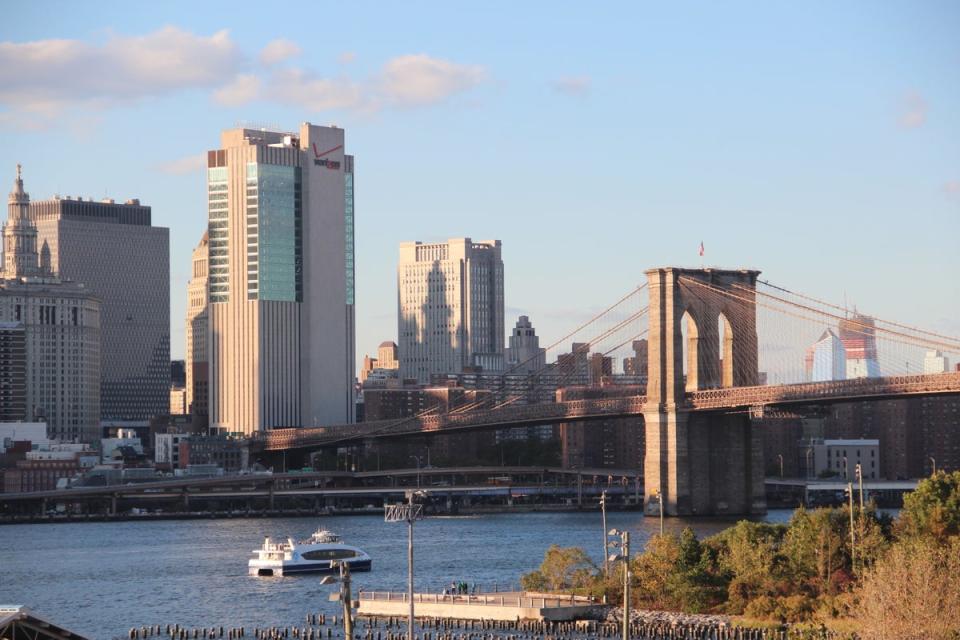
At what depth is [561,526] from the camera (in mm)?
119625

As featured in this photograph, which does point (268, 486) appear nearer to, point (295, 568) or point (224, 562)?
point (224, 562)

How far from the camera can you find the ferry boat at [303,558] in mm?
86000

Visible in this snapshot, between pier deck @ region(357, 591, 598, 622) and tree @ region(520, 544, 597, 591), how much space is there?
75cm

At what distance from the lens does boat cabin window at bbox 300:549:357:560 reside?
8744 cm

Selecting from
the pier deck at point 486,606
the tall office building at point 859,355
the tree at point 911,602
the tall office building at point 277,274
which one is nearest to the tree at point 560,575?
the pier deck at point 486,606

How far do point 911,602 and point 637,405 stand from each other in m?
71.0

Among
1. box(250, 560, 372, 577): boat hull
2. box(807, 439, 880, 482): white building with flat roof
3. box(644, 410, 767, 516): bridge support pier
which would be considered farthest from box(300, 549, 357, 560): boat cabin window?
box(807, 439, 880, 482): white building with flat roof

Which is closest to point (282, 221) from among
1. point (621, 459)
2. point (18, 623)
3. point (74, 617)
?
point (621, 459)

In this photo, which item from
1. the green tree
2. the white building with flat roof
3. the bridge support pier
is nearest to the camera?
the green tree

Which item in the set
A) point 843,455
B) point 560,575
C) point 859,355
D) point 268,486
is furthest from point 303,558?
point 843,455

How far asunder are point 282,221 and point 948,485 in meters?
121

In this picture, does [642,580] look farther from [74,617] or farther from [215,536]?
[215,536]

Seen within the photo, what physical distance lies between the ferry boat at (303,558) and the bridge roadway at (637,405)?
3122cm

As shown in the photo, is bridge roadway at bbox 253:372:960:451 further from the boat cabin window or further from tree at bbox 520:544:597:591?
tree at bbox 520:544:597:591
